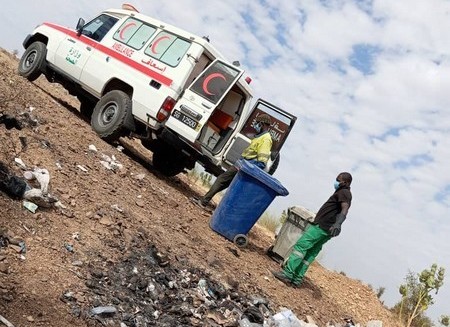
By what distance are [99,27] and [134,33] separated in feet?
2.80

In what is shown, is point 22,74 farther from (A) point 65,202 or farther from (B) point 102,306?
(B) point 102,306

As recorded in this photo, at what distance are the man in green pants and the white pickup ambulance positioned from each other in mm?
1664

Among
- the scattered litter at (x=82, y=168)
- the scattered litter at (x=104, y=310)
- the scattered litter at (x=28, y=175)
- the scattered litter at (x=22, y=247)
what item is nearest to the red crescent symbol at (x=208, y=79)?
the scattered litter at (x=82, y=168)

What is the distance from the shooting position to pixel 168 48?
8438 millimetres

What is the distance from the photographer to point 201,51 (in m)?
8.19

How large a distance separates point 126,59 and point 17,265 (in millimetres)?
5390

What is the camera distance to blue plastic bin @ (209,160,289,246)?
7.01 metres

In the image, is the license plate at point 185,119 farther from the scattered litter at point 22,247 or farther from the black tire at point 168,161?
the scattered litter at point 22,247

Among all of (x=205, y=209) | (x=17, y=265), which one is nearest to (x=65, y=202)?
(x=17, y=265)

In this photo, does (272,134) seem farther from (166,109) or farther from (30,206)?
(30,206)

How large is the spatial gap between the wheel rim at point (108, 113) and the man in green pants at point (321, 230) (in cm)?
365

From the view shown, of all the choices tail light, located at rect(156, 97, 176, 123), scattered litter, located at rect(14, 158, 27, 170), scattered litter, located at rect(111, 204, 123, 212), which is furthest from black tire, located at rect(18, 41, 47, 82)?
scattered litter, located at rect(111, 204, 123, 212)

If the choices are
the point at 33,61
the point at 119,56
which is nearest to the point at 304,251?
the point at 119,56

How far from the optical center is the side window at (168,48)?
8273 millimetres
